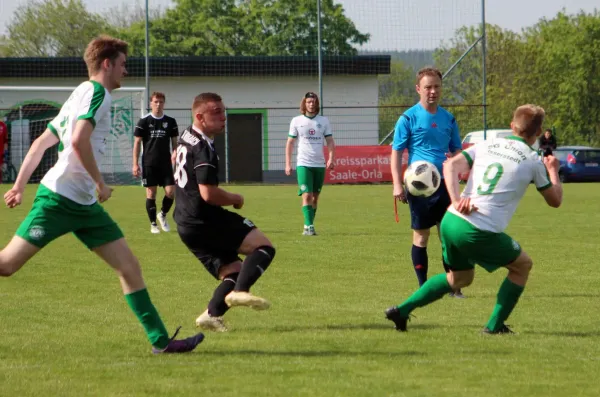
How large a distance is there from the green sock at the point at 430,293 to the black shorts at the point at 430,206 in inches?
65.7

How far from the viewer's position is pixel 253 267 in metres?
6.66

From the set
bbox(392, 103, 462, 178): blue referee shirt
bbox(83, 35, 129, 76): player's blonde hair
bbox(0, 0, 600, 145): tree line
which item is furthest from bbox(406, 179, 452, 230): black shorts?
bbox(0, 0, 600, 145): tree line

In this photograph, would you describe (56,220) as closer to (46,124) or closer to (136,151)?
(136,151)

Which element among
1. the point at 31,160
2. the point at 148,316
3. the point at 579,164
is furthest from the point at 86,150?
the point at 579,164

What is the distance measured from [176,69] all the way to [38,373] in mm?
33651

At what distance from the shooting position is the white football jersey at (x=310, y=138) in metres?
15.1

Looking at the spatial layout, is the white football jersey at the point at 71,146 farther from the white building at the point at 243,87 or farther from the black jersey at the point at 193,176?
Result: the white building at the point at 243,87

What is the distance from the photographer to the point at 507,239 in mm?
6520

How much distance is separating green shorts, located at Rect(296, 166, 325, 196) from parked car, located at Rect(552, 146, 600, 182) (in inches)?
928

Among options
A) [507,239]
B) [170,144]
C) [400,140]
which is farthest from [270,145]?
[507,239]

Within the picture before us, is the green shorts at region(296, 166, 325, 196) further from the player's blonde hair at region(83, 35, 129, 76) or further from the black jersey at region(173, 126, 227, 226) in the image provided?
the player's blonde hair at region(83, 35, 129, 76)

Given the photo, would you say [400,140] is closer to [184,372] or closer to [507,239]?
[507,239]

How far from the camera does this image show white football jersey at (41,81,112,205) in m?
5.75

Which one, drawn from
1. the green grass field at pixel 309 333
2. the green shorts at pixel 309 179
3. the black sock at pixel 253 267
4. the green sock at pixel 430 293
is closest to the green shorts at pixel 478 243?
the green sock at pixel 430 293
